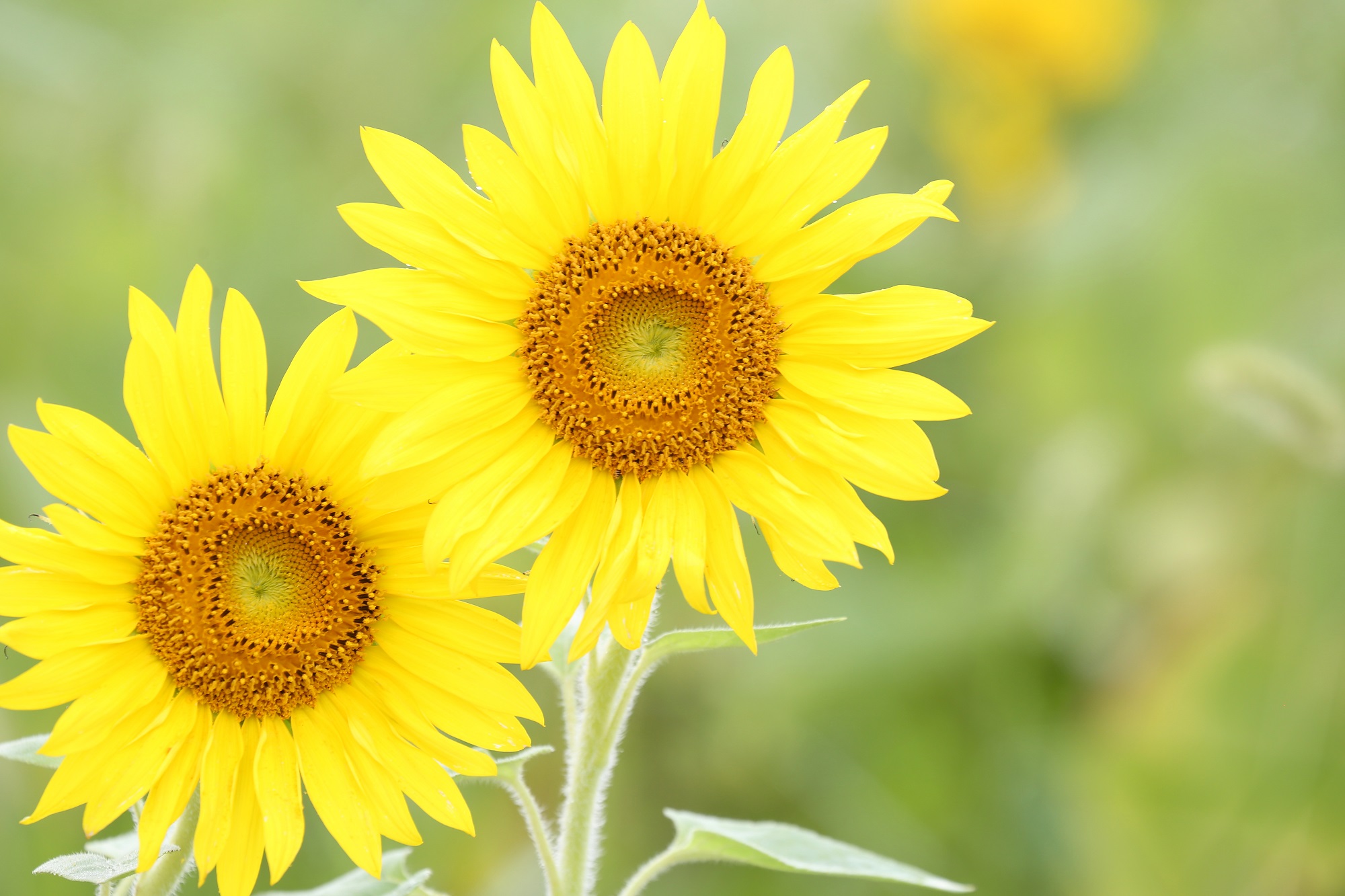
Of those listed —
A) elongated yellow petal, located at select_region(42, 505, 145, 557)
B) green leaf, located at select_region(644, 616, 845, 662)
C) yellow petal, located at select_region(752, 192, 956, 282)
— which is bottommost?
elongated yellow petal, located at select_region(42, 505, 145, 557)

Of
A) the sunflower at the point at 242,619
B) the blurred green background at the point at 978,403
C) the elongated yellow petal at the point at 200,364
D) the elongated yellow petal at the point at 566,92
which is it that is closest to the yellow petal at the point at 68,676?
the sunflower at the point at 242,619

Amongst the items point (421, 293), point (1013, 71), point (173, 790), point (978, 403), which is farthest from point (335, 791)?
point (1013, 71)

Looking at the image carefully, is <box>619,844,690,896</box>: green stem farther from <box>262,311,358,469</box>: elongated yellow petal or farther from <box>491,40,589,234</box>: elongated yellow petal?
<box>491,40,589,234</box>: elongated yellow petal

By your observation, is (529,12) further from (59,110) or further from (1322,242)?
(1322,242)

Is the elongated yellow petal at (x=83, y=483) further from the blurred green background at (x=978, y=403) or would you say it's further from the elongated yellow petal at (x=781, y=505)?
the blurred green background at (x=978, y=403)

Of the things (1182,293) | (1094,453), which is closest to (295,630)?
(1094,453)

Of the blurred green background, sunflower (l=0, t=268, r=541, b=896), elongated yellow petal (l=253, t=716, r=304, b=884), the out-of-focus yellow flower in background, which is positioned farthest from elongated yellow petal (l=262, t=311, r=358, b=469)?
the out-of-focus yellow flower in background

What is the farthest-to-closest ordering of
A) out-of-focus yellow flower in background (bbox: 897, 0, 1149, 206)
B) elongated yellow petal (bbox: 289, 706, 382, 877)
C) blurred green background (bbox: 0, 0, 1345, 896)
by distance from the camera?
out-of-focus yellow flower in background (bbox: 897, 0, 1149, 206) < blurred green background (bbox: 0, 0, 1345, 896) < elongated yellow petal (bbox: 289, 706, 382, 877)
